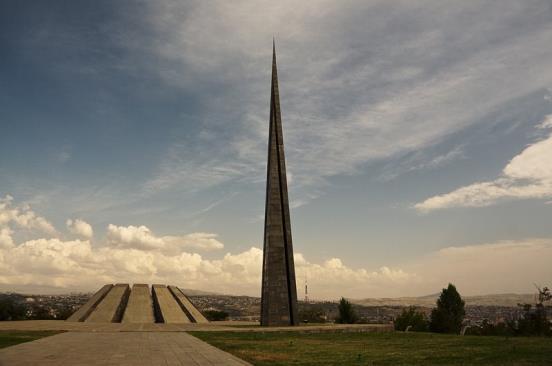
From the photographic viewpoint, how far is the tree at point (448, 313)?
46781 mm

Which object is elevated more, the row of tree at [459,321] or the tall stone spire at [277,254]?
the tall stone spire at [277,254]

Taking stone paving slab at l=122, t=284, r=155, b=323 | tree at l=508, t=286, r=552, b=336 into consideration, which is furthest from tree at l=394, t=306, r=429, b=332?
stone paving slab at l=122, t=284, r=155, b=323

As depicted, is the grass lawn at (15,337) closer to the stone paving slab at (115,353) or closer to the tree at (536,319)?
the stone paving slab at (115,353)

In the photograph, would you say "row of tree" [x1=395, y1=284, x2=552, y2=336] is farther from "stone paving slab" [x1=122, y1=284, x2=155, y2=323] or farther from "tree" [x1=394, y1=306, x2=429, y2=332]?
"stone paving slab" [x1=122, y1=284, x2=155, y2=323]

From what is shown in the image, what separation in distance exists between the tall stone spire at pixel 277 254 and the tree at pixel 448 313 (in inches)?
941

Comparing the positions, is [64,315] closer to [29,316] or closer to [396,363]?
[29,316]

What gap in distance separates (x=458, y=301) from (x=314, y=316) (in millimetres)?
19433

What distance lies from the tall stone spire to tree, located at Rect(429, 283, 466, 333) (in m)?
23.9

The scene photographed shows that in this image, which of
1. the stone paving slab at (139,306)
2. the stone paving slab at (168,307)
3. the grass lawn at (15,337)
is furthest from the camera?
the stone paving slab at (139,306)

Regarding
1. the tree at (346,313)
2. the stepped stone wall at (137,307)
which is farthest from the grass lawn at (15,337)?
the tree at (346,313)

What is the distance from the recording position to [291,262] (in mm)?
30562

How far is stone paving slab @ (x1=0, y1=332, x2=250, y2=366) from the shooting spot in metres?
12.5

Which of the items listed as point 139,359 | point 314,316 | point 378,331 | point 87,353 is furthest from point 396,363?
point 314,316

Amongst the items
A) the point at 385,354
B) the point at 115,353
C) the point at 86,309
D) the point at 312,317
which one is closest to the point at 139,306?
the point at 86,309
